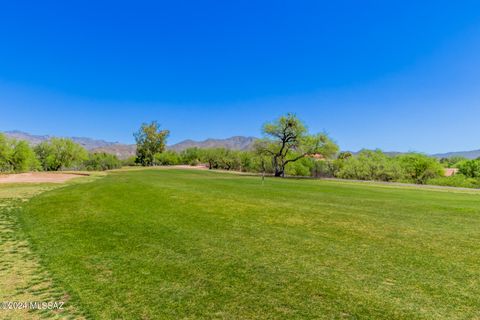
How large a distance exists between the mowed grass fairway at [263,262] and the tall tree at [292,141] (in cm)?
3185

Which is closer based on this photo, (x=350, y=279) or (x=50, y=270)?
(x=350, y=279)

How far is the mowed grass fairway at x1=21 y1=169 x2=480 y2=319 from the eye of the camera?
459 cm

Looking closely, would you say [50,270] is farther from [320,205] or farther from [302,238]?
[320,205]

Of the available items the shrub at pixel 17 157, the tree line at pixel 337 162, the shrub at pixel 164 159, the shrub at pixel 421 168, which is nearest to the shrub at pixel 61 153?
the shrub at pixel 17 157

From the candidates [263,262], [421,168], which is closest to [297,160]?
[421,168]

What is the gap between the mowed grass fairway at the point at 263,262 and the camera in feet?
15.0

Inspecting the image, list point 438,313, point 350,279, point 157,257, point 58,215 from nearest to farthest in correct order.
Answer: point 438,313 → point 350,279 → point 157,257 → point 58,215

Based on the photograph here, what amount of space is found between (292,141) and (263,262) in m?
40.4

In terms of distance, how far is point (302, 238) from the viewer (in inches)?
340

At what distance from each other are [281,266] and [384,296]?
2.24 metres

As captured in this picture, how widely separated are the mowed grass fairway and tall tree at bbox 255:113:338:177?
105ft

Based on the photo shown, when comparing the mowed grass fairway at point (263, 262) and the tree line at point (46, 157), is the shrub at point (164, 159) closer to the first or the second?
the tree line at point (46, 157)

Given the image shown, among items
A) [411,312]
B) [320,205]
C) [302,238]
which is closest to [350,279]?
[411,312]

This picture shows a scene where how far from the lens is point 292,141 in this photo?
150 feet
